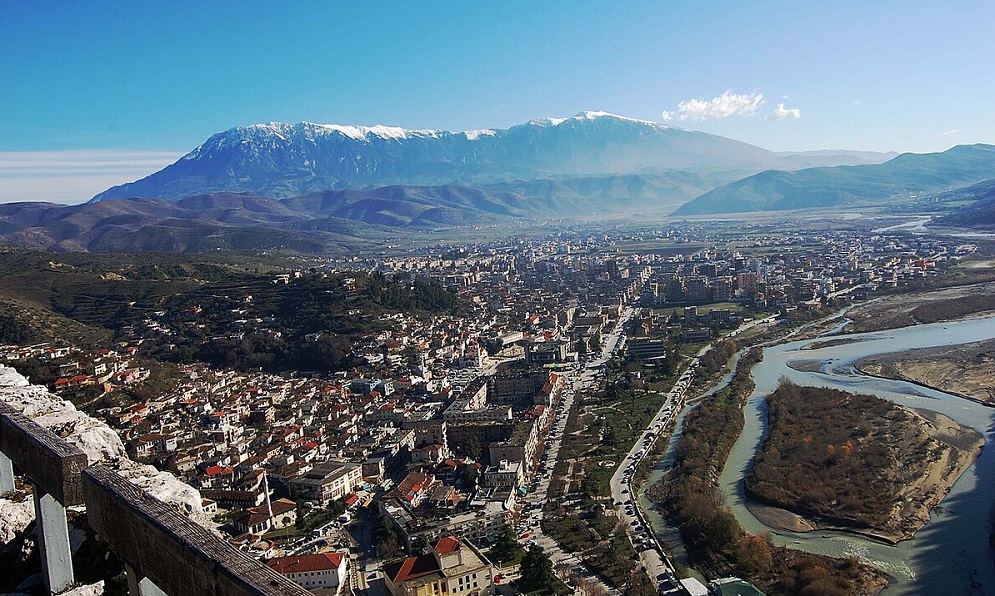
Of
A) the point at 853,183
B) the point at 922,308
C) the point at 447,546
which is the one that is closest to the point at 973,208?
the point at 922,308

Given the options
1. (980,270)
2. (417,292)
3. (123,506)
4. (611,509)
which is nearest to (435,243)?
(417,292)

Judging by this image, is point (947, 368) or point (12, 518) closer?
point (12, 518)

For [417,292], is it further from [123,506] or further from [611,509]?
[123,506]

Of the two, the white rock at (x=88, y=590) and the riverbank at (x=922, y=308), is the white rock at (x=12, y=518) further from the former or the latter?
the riverbank at (x=922, y=308)

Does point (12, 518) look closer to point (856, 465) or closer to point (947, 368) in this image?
point (856, 465)

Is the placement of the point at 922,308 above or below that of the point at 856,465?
above

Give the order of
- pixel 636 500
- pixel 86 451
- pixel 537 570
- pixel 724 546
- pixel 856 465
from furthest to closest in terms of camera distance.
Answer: pixel 856 465
pixel 636 500
pixel 724 546
pixel 537 570
pixel 86 451

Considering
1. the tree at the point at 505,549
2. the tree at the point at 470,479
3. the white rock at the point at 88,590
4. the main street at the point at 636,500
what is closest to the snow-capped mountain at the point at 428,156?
the main street at the point at 636,500
